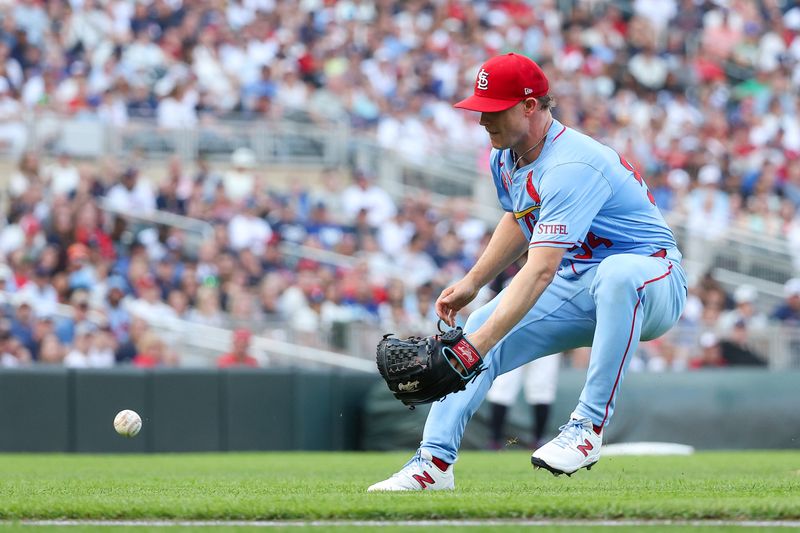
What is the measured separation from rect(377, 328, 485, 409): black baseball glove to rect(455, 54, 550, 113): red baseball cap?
91cm

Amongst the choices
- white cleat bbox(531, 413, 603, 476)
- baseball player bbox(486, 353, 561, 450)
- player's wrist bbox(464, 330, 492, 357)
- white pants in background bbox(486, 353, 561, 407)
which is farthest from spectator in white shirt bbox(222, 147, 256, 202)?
player's wrist bbox(464, 330, 492, 357)

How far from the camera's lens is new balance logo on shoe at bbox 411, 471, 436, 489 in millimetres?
5652

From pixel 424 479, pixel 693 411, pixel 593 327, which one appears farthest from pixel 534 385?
pixel 424 479

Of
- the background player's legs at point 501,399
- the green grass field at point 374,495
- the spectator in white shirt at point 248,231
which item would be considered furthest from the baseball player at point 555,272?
the spectator in white shirt at point 248,231

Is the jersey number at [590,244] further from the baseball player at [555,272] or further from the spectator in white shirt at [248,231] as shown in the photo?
the spectator in white shirt at [248,231]

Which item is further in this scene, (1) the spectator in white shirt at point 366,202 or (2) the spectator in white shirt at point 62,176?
(1) the spectator in white shirt at point 366,202

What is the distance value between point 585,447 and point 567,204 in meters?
0.99

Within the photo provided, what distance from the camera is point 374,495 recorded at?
5.25 metres

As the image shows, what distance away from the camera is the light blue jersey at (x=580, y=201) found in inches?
210

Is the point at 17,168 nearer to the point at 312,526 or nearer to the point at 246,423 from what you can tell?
the point at 246,423

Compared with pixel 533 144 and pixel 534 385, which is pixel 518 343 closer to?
pixel 533 144

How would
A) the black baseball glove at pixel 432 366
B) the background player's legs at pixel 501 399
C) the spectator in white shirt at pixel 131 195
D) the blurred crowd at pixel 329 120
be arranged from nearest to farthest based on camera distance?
the black baseball glove at pixel 432 366 → the background player's legs at pixel 501 399 → the blurred crowd at pixel 329 120 → the spectator in white shirt at pixel 131 195


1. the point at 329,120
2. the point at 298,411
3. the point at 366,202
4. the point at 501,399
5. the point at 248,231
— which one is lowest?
the point at 298,411

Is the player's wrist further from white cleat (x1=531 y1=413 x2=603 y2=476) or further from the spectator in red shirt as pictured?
the spectator in red shirt
